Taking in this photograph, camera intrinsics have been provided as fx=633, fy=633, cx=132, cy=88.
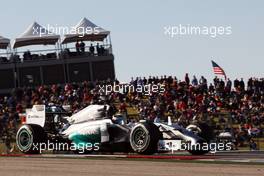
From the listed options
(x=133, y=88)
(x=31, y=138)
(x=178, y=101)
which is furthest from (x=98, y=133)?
(x=133, y=88)

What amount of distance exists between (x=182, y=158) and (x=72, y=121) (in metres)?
5.03

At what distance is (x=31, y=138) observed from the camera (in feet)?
59.5

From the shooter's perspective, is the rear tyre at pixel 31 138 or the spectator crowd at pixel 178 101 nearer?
the rear tyre at pixel 31 138

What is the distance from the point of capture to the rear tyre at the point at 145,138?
15438 mm

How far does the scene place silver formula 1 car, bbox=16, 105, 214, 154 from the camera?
15.8 m

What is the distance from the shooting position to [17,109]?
31.8 m

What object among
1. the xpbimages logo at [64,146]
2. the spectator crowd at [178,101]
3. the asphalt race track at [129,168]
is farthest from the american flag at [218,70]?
the asphalt race track at [129,168]

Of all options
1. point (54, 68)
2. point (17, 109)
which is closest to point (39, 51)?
point (54, 68)

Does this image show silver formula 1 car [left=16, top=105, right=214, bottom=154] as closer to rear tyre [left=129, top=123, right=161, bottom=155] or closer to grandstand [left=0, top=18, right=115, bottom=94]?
rear tyre [left=129, top=123, right=161, bottom=155]

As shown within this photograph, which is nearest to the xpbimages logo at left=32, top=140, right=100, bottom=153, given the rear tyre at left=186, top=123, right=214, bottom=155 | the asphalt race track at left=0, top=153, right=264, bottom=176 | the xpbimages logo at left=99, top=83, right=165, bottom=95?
the rear tyre at left=186, top=123, right=214, bottom=155

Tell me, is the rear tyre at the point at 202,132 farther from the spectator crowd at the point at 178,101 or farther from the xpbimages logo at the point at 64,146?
the spectator crowd at the point at 178,101

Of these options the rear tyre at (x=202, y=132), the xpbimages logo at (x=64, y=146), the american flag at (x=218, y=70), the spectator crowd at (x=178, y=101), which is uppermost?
the american flag at (x=218, y=70)

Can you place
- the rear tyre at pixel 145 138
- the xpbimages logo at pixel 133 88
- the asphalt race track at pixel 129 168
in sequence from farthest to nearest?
the xpbimages logo at pixel 133 88
the rear tyre at pixel 145 138
the asphalt race track at pixel 129 168

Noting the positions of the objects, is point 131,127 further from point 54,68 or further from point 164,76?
point 54,68
